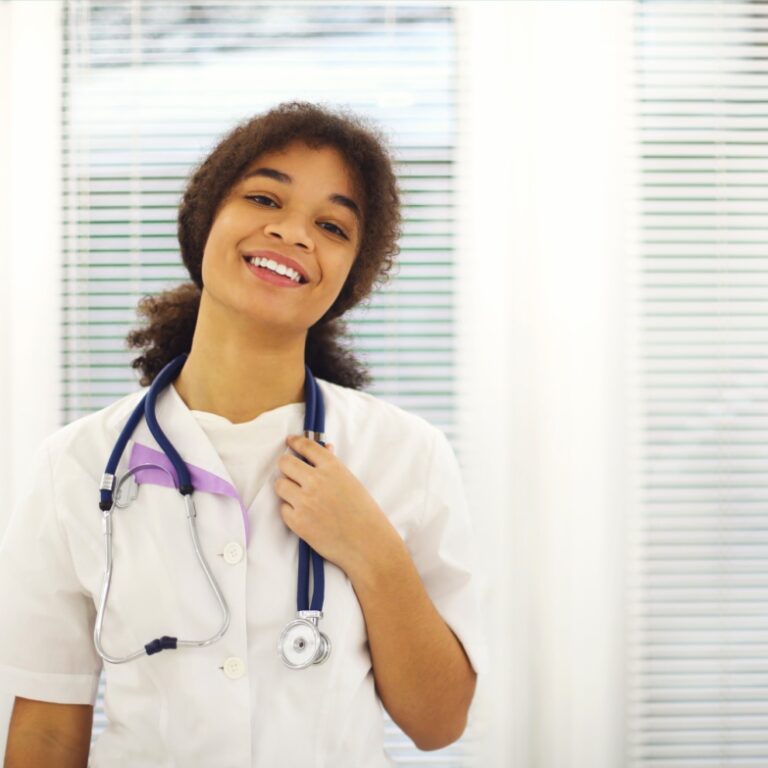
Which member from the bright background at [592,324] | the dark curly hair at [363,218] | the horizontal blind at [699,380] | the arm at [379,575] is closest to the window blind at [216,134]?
the bright background at [592,324]

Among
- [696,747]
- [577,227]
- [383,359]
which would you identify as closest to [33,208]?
[383,359]

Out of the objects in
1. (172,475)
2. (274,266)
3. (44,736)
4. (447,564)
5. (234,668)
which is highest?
(274,266)

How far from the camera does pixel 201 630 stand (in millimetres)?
1085

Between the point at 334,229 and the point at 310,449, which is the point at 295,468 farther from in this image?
the point at 334,229

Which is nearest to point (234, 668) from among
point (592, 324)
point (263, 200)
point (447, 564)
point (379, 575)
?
point (379, 575)

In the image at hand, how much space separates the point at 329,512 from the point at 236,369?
276mm

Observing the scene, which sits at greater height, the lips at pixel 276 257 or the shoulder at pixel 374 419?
the lips at pixel 276 257

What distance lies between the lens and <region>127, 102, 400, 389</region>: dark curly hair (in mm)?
1198

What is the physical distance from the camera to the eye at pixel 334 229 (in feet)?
4.01

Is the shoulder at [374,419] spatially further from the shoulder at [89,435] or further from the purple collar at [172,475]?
the shoulder at [89,435]

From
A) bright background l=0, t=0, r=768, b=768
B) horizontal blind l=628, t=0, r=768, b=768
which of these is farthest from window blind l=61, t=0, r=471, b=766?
horizontal blind l=628, t=0, r=768, b=768

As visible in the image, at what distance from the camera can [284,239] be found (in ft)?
3.78

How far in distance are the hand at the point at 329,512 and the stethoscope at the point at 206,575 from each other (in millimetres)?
29

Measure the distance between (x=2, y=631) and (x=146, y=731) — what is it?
0.88 feet
